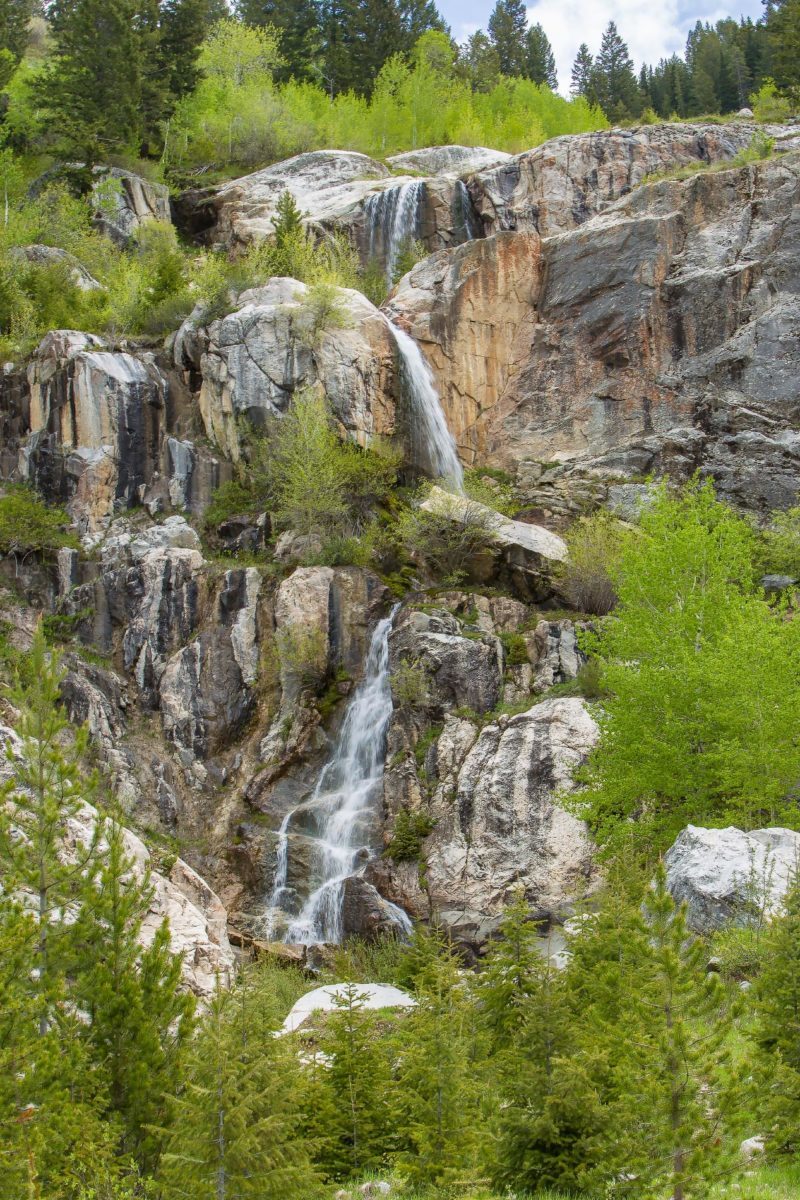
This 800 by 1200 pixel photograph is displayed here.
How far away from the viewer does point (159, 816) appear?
2934 centimetres

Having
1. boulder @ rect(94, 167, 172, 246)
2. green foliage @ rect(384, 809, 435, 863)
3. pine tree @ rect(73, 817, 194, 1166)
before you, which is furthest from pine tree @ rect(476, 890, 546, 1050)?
boulder @ rect(94, 167, 172, 246)

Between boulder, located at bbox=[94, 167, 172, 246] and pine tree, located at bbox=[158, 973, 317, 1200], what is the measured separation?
4905cm

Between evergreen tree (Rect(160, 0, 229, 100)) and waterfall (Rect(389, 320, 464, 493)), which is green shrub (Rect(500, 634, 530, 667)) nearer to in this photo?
waterfall (Rect(389, 320, 464, 493))

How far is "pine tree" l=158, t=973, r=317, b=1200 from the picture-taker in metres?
7.91

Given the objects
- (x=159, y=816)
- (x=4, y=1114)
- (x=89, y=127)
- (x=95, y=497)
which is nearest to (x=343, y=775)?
(x=159, y=816)

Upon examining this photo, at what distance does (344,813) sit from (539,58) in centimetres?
6821

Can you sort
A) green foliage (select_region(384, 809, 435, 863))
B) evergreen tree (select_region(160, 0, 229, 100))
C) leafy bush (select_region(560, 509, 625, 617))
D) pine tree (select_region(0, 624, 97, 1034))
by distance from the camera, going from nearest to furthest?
pine tree (select_region(0, 624, 97, 1034)) < green foliage (select_region(384, 809, 435, 863)) < leafy bush (select_region(560, 509, 625, 617)) < evergreen tree (select_region(160, 0, 229, 100))

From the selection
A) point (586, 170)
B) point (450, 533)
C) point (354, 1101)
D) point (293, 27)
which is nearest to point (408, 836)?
point (450, 533)

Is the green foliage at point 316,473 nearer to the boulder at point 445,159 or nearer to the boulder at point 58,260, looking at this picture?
the boulder at point 58,260

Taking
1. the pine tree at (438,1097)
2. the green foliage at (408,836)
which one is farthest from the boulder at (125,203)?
the pine tree at (438,1097)

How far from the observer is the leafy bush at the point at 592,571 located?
3084 centimetres

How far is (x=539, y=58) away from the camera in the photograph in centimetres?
7662

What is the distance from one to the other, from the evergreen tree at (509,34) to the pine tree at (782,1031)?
252ft

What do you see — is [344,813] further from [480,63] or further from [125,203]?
[480,63]
